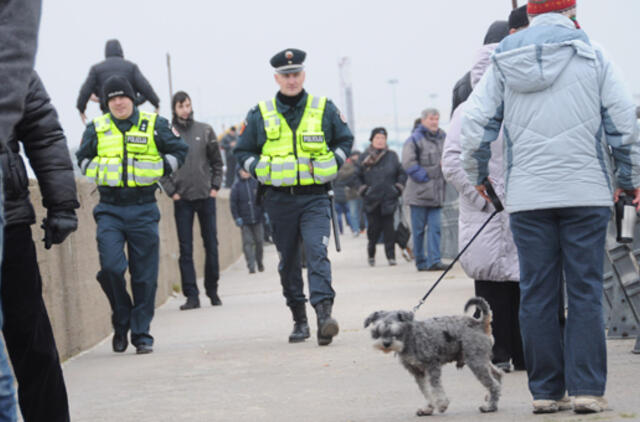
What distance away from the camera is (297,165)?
30.5ft

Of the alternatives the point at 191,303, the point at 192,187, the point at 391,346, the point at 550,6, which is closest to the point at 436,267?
the point at 191,303

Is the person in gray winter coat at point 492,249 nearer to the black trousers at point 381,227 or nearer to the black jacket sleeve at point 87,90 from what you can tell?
the black jacket sleeve at point 87,90

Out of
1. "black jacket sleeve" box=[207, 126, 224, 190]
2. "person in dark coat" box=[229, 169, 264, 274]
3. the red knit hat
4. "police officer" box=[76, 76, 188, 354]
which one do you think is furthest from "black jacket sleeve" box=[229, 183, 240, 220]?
the red knit hat

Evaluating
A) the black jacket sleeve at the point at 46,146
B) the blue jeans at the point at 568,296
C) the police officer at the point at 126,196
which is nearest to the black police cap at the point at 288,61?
the police officer at the point at 126,196

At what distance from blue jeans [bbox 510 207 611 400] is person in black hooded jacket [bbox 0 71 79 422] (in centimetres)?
213

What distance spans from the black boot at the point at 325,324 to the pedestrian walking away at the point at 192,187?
4469 mm

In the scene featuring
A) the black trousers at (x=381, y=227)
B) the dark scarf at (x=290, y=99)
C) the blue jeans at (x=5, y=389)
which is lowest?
the black trousers at (x=381, y=227)

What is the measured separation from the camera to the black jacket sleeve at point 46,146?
478 cm

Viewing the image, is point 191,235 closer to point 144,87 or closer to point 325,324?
point 144,87

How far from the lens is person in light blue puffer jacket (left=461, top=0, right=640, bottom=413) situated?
5.59 m

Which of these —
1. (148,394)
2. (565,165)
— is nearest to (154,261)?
(148,394)

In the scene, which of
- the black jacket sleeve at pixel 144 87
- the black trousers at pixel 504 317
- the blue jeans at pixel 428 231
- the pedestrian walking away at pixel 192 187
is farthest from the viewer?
the blue jeans at pixel 428 231

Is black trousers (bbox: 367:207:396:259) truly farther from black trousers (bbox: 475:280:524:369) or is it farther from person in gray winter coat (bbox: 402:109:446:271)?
black trousers (bbox: 475:280:524:369)

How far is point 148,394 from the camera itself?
7.42 meters
